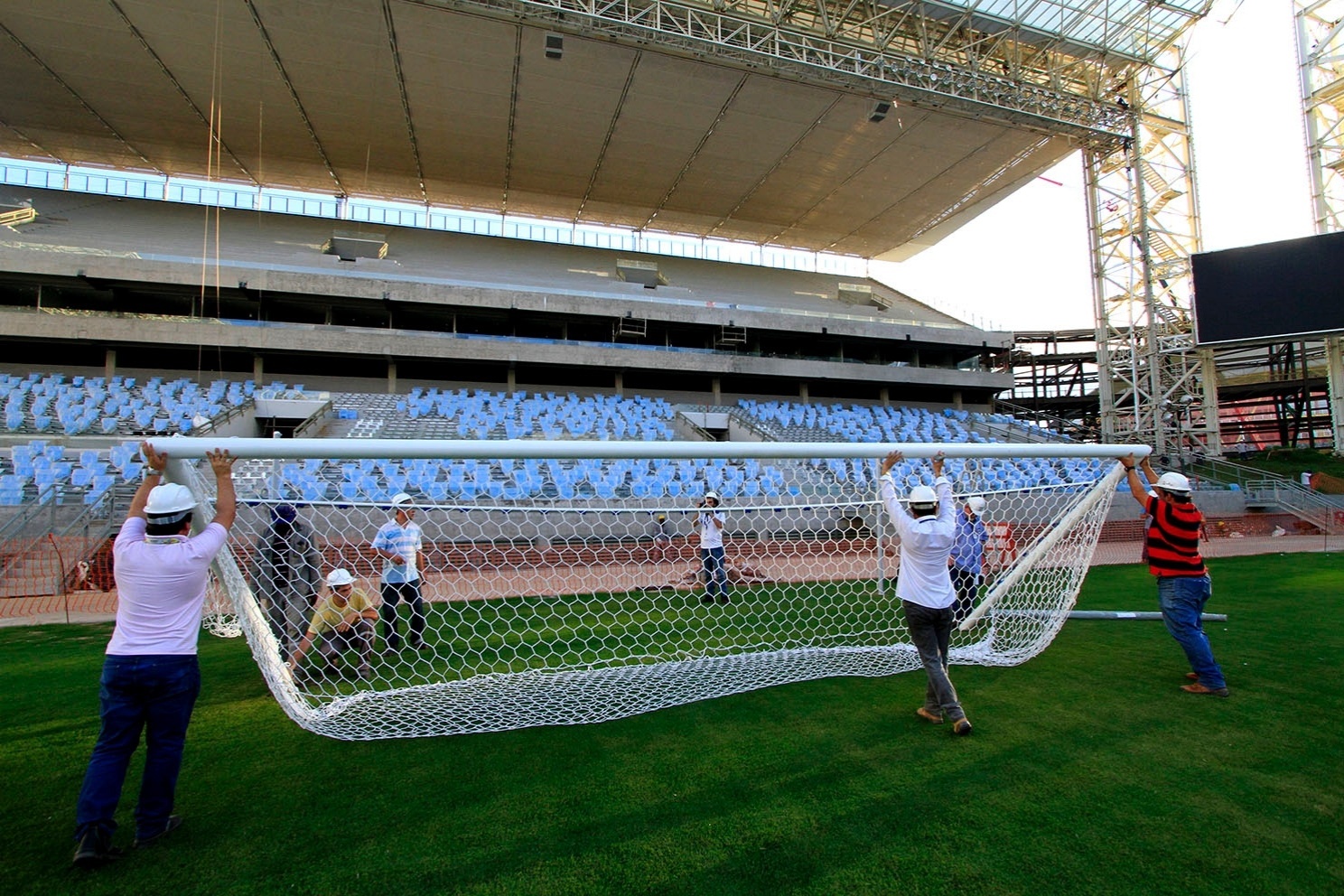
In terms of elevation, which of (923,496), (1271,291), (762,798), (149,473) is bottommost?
(762,798)

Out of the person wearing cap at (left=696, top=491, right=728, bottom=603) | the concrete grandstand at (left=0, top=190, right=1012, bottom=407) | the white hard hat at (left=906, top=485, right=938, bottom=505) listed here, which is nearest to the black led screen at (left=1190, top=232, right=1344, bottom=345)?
the concrete grandstand at (left=0, top=190, right=1012, bottom=407)

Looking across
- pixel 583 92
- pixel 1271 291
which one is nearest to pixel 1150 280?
pixel 1271 291

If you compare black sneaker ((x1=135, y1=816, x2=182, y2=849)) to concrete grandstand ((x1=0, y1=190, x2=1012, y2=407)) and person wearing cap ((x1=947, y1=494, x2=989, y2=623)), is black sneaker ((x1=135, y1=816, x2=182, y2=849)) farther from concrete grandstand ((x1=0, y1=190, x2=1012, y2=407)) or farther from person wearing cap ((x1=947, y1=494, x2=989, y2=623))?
concrete grandstand ((x1=0, y1=190, x2=1012, y2=407))

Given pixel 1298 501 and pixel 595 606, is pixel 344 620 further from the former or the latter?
pixel 1298 501

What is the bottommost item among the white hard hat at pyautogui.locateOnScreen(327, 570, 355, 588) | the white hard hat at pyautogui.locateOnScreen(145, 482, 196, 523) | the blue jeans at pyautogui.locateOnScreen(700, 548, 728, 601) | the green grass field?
the green grass field

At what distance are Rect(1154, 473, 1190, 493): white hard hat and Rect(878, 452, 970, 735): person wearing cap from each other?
2177 millimetres

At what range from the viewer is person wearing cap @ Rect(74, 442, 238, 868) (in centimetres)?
276

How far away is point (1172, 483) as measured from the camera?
4992 millimetres

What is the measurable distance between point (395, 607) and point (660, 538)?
115 inches

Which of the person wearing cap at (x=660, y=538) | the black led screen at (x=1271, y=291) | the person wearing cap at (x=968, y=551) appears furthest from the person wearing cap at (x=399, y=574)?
the black led screen at (x=1271, y=291)

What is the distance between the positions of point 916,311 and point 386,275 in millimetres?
26912

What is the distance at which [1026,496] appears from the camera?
6.96 m

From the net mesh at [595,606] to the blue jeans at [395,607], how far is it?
0.09 feet

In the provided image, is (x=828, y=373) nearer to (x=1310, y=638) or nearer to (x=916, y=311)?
(x=916, y=311)
